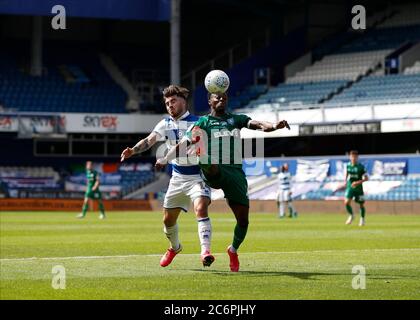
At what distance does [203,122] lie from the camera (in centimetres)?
1471

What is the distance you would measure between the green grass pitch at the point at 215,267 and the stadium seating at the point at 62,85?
1277 inches

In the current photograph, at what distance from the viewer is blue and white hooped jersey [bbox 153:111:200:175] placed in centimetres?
1512

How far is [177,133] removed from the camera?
50.0ft

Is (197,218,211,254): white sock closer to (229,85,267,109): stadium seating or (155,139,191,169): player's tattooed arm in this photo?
(155,139,191,169): player's tattooed arm

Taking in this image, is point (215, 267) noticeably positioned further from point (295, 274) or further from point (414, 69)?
point (414, 69)

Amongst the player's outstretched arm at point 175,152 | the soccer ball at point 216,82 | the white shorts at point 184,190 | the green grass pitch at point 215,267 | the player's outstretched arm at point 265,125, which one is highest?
the soccer ball at point 216,82

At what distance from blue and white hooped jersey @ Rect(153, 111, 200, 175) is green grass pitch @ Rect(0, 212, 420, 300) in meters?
1.45

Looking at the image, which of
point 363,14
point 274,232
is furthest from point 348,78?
point 274,232

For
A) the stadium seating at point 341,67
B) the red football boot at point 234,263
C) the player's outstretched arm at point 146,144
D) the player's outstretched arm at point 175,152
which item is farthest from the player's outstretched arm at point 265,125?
the stadium seating at point 341,67

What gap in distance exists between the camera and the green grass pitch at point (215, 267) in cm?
1191

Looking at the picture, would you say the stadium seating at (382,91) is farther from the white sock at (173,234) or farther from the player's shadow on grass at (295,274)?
the player's shadow on grass at (295,274)

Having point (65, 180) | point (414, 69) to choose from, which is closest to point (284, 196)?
A: point (414, 69)

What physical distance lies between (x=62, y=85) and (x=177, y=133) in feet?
151

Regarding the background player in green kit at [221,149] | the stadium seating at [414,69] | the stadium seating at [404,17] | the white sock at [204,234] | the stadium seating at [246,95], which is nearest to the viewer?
the white sock at [204,234]
